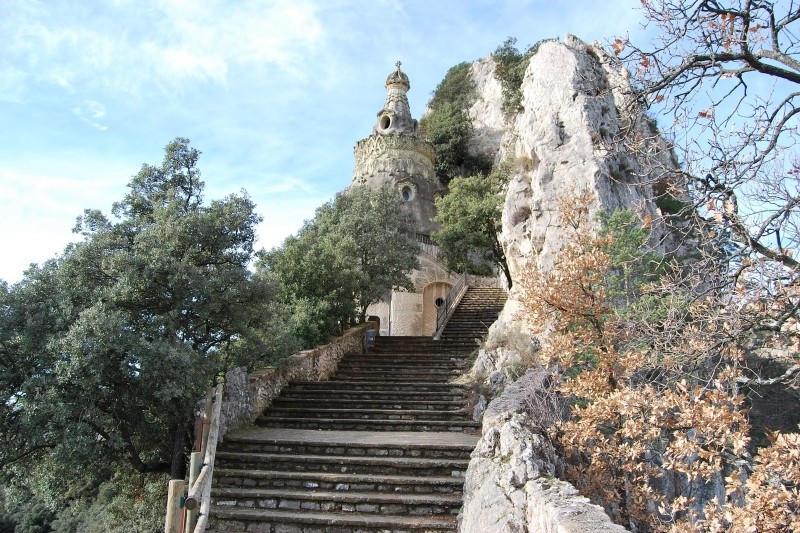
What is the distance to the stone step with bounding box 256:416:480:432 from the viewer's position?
10734 mm

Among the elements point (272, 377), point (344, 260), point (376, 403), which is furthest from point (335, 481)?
point (344, 260)

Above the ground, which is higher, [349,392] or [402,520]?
[349,392]

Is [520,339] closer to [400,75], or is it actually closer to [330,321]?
[330,321]

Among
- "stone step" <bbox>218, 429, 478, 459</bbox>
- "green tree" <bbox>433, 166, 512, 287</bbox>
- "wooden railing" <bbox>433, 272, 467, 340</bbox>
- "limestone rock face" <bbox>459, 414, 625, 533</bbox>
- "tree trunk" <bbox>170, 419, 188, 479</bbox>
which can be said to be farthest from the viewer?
"green tree" <bbox>433, 166, 512, 287</bbox>

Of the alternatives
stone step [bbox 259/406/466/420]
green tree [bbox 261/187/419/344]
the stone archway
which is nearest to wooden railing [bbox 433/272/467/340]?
green tree [bbox 261/187/419/344]

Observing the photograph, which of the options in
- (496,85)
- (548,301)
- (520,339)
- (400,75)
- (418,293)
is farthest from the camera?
(496,85)

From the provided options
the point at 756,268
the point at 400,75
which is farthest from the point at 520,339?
the point at 400,75

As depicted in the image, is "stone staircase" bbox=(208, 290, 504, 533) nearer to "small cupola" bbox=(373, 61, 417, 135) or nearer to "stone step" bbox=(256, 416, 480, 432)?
"stone step" bbox=(256, 416, 480, 432)

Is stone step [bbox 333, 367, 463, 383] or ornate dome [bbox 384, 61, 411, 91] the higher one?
ornate dome [bbox 384, 61, 411, 91]

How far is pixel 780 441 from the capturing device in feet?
13.1

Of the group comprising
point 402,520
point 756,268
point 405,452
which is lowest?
point 402,520

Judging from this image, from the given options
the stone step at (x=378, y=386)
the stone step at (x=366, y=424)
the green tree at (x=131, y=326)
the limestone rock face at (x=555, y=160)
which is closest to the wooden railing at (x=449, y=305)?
the limestone rock face at (x=555, y=160)

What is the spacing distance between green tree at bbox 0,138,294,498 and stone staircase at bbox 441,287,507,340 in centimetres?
891

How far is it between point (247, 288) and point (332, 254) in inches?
256
